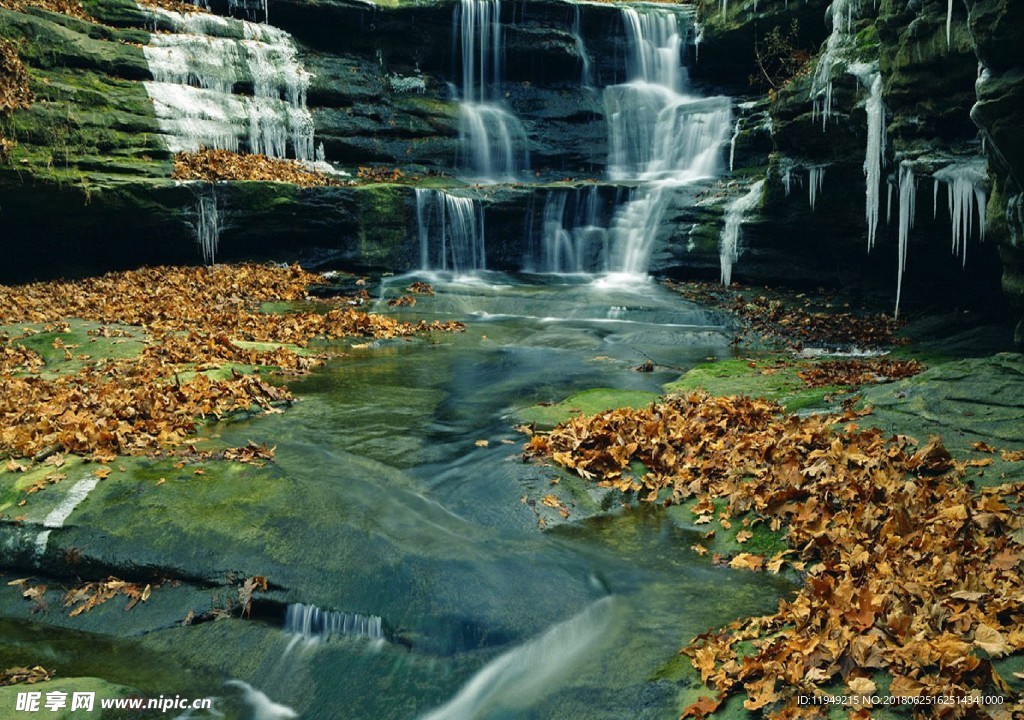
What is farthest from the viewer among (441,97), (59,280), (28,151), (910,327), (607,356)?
(441,97)

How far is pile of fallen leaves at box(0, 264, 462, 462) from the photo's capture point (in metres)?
6.29

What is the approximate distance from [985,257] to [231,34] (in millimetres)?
19584

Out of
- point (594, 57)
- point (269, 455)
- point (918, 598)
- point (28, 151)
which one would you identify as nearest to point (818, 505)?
point (918, 598)

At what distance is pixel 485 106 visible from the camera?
23.3 metres

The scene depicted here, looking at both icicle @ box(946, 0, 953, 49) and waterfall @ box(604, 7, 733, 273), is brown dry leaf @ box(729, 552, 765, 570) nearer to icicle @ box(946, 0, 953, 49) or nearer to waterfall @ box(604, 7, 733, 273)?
icicle @ box(946, 0, 953, 49)

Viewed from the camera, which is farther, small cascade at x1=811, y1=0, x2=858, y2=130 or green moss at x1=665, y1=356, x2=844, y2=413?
small cascade at x1=811, y1=0, x2=858, y2=130

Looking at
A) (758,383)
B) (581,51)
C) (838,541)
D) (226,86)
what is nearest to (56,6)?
(226,86)

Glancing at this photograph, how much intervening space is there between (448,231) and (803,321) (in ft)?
30.3

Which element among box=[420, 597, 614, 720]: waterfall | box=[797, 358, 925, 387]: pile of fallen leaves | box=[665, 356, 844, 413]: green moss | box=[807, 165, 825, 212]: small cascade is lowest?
box=[420, 597, 614, 720]: waterfall

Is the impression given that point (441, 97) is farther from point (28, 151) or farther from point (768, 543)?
point (768, 543)

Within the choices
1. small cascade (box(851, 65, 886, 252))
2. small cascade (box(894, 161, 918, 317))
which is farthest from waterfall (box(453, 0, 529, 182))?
small cascade (box(894, 161, 918, 317))

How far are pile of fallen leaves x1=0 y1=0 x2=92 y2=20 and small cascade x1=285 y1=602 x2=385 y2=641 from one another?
17.5 metres

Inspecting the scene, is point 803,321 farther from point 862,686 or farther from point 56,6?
point 56,6

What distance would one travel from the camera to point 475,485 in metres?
6.11
